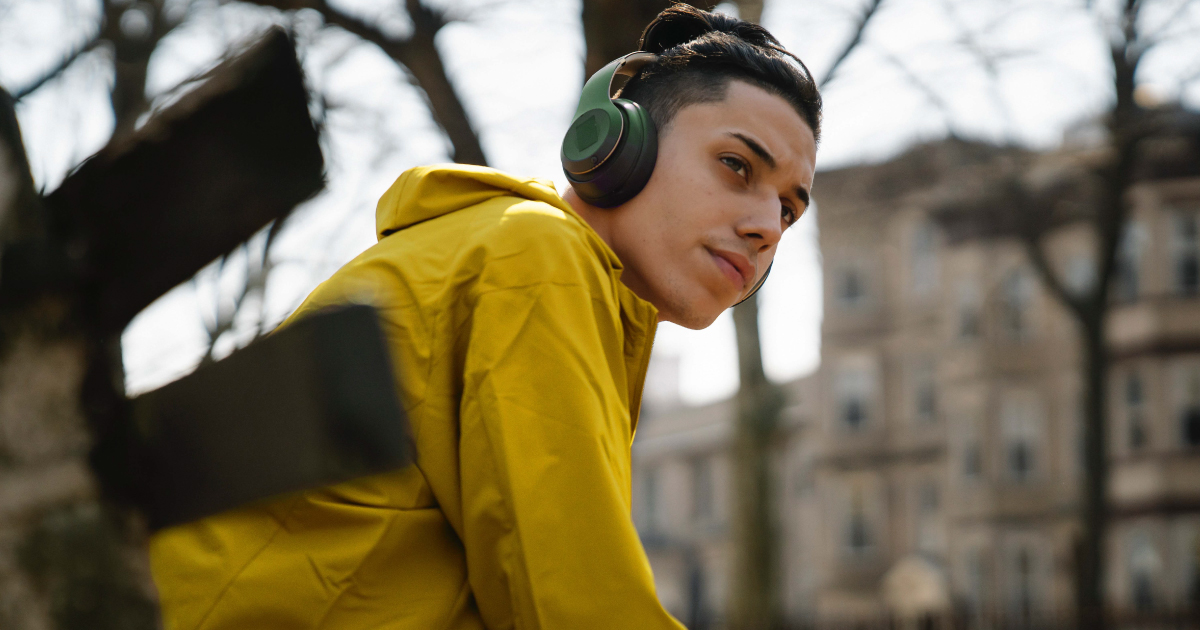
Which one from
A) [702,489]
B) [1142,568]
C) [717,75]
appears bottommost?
[702,489]

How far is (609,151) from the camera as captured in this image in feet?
6.99

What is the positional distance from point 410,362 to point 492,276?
0.16 metres

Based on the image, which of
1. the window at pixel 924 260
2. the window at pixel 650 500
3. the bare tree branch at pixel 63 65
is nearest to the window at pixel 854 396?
the window at pixel 924 260

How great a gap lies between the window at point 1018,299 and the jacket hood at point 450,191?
33.5m

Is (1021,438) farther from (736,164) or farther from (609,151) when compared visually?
(609,151)

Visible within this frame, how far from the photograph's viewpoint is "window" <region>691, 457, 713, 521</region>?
54969mm

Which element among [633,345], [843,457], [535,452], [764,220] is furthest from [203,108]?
[843,457]

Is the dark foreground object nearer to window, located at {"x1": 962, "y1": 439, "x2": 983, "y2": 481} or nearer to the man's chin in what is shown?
the man's chin

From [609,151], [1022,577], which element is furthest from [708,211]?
[1022,577]

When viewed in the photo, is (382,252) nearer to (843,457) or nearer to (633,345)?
(633,345)

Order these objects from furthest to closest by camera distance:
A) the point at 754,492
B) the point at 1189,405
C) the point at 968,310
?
the point at 968,310
the point at 1189,405
the point at 754,492

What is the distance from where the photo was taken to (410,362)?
5.15ft

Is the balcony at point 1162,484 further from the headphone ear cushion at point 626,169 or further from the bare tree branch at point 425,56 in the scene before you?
the headphone ear cushion at point 626,169

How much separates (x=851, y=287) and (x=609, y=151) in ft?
132
